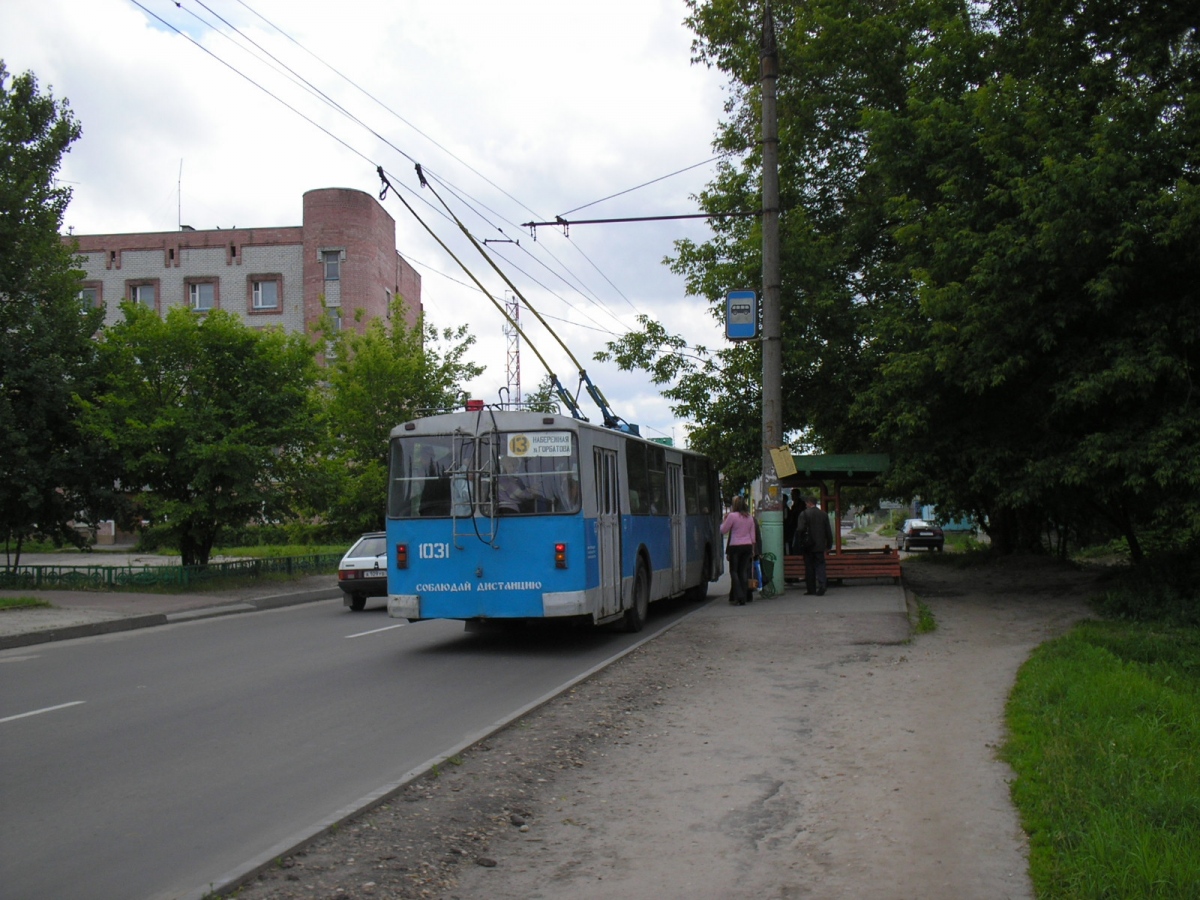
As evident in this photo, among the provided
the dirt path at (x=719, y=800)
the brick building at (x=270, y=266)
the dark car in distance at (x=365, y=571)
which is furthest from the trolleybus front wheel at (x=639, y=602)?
the brick building at (x=270, y=266)

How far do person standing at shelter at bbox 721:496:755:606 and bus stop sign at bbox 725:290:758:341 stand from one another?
296 cm

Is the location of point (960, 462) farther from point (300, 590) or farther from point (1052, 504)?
point (300, 590)

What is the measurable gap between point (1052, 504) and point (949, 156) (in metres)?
6.49

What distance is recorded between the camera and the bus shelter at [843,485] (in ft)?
66.6

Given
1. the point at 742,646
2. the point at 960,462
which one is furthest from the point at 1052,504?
the point at 742,646

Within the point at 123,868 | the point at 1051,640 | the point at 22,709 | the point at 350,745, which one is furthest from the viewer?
the point at 1051,640

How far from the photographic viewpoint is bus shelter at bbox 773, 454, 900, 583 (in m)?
20.3

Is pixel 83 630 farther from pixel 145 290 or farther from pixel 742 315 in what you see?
pixel 145 290

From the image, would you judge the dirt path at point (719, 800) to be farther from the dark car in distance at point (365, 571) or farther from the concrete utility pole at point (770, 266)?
the dark car in distance at point (365, 571)

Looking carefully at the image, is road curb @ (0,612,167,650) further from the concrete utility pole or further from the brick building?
the brick building

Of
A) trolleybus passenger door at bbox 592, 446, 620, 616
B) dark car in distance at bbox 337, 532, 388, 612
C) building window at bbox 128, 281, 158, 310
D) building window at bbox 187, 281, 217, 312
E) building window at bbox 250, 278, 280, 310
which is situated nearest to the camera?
trolleybus passenger door at bbox 592, 446, 620, 616

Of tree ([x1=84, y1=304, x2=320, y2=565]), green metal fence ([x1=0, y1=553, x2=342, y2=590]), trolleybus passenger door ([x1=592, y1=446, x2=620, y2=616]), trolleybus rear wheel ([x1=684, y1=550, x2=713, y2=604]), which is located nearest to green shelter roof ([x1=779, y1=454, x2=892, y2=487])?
trolleybus rear wheel ([x1=684, y1=550, x2=713, y2=604])

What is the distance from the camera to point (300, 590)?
82.2 feet

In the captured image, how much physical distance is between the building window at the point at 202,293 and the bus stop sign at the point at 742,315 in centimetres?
3980
